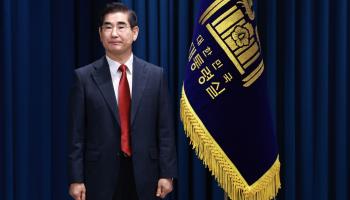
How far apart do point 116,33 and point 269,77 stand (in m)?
0.99

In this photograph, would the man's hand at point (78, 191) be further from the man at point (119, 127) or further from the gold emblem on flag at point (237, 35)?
the gold emblem on flag at point (237, 35)

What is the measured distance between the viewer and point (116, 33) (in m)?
2.40

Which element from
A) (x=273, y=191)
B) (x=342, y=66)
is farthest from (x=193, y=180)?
(x=342, y=66)

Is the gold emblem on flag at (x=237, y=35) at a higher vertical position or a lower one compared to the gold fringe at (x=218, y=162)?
higher

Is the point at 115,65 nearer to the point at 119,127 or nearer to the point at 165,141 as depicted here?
the point at 119,127

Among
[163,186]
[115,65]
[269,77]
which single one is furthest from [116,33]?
[269,77]

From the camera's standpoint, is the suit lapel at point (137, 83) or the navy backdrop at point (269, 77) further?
the navy backdrop at point (269, 77)

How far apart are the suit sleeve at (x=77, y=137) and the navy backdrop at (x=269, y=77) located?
0.58 metres

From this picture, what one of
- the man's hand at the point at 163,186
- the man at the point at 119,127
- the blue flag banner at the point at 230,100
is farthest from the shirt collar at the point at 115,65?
the man's hand at the point at 163,186

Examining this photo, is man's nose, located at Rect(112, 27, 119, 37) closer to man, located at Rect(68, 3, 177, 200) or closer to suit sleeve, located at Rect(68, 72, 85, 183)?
man, located at Rect(68, 3, 177, 200)

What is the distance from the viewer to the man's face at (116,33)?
7.87 feet

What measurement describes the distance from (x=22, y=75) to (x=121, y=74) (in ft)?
2.15

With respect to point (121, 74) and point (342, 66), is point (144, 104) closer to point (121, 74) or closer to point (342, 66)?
point (121, 74)

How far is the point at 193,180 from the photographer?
3016 millimetres
